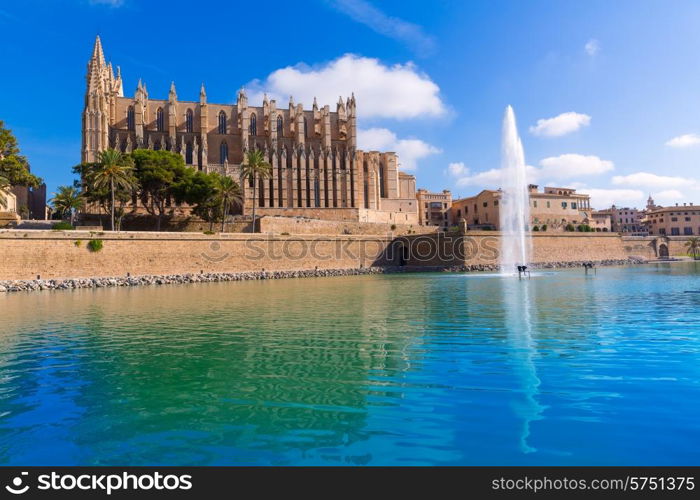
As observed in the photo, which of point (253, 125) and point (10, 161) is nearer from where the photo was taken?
point (10, 161)

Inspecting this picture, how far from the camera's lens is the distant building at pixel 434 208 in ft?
290

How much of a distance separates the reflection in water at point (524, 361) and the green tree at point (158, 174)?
3961 centimetres

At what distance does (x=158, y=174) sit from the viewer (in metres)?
47.2

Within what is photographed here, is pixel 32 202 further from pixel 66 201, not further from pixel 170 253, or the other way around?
pixel 170 253

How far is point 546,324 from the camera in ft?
40.8

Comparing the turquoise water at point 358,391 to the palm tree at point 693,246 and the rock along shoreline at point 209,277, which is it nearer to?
the rock along shoreline at point 209,277

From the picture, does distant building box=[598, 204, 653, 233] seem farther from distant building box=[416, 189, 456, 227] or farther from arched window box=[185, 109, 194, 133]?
arched window box=[185, 109, 194, 133]

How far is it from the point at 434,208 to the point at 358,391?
278ft

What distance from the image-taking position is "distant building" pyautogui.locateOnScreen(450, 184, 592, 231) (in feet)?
238

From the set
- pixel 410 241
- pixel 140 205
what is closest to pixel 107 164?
pixel 140 205

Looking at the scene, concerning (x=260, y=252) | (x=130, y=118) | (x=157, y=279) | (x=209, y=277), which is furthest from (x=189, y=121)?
(x=157, y=279)

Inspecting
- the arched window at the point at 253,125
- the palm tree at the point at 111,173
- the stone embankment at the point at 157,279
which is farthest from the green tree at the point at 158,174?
the arched window at the point at 253,125
